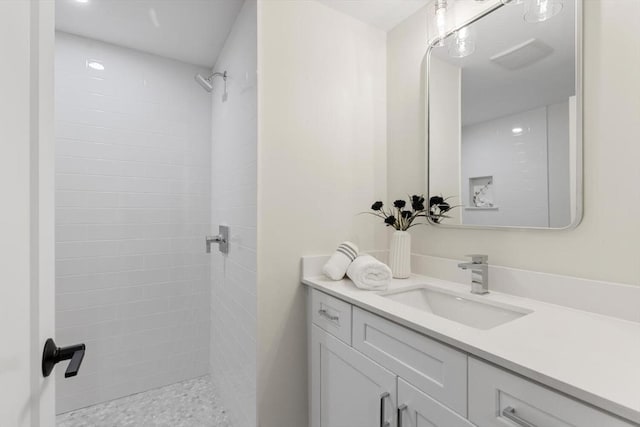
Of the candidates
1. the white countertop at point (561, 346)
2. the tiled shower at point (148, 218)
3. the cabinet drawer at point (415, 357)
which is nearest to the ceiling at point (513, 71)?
the white countertop at point (561, 346)

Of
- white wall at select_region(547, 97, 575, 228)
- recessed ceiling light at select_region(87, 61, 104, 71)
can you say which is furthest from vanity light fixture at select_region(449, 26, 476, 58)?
recessed ceiling light at select_region(87, 61, 104, 71)

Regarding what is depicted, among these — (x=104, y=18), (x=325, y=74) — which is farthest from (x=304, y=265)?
(x=104, y=18)

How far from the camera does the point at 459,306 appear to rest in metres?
1.24

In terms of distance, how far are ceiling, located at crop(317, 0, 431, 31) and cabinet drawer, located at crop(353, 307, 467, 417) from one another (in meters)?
1.52

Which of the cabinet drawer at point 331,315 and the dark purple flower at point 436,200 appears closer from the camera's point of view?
the cabinet drawer at point 331,315

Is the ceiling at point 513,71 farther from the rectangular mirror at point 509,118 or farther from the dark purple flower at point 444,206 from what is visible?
the dark purple flower at point 444,206

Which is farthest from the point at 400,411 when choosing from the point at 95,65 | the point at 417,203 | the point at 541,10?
the point at 95,65

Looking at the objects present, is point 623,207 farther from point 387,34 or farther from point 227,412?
point 227,412

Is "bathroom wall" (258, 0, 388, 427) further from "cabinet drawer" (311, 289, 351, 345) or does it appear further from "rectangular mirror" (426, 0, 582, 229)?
"rectangular mirror" (426, 0, 582, 229)

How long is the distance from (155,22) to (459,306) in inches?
87.7

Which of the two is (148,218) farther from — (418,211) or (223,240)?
(418,211)

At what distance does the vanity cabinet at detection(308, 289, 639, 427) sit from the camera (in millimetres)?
638

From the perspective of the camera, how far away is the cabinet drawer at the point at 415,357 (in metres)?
0.78

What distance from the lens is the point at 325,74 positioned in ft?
5.15
